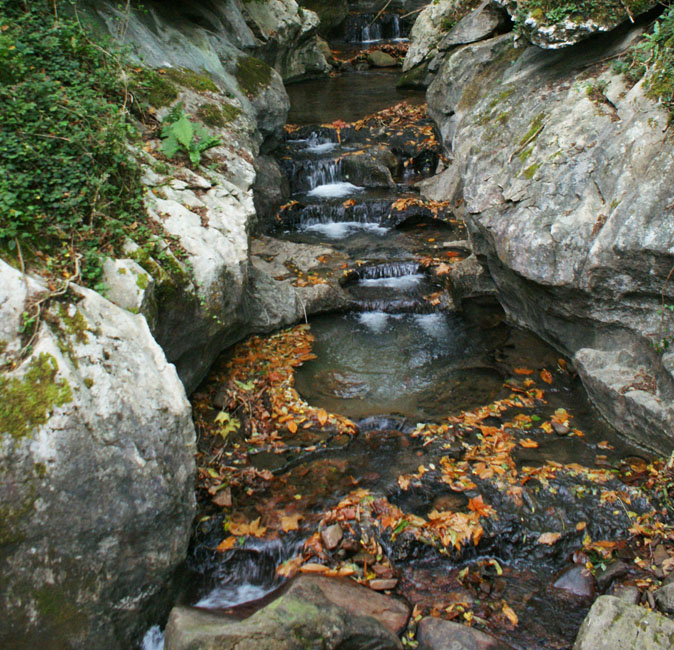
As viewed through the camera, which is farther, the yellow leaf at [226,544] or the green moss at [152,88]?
the green moss at [152,88]

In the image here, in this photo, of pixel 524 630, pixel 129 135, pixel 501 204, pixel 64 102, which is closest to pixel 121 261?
pixel 64 102

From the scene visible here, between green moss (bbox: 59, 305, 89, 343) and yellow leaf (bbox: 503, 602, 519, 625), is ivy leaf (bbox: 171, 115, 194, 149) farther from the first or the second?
yellow leaf (bbox: 503, 602, 519, 625)

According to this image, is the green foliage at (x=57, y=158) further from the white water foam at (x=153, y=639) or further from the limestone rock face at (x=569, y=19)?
the limestone rock face at (x=569, y=19)

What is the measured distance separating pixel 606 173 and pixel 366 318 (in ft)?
13.3

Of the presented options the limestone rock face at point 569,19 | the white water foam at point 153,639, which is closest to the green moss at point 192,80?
the limestone rock face at point 569,19

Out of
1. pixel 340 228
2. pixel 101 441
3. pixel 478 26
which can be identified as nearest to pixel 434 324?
pixel 340 228

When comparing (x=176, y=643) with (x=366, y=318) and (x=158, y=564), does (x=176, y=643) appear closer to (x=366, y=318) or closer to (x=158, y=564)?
(x=158, y=564)

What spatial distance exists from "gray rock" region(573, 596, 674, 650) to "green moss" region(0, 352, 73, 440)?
13.2 feet

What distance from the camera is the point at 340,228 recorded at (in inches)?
462

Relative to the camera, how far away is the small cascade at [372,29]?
25.5 meters

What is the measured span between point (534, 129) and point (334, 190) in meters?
6.01

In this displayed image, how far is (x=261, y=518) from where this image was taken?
5082mm

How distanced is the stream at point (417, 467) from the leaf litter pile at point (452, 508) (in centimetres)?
2

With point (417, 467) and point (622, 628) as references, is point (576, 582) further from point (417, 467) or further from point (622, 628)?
point (417, 467)
